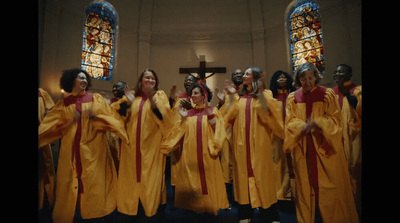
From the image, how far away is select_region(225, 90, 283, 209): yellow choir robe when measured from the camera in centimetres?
242

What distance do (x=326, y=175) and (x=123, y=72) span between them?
10.2 ft

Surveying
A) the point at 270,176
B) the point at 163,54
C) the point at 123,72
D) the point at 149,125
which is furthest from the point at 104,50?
the point at 270,176

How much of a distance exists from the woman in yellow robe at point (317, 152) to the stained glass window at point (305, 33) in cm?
87

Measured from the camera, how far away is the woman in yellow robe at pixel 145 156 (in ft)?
7.97

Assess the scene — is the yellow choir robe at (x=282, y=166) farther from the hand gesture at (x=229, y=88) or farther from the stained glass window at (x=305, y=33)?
the hand gesture at (x=229, y=88)

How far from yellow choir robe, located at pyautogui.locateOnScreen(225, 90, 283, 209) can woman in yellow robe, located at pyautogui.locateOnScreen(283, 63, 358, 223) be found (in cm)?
25

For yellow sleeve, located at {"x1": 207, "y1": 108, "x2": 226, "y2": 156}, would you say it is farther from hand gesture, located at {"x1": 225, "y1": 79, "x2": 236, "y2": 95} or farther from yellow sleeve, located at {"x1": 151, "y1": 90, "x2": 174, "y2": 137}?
yellow sleeve, located at {"x1": 151, "y1": 90, "x2": 174, "y2": 137}

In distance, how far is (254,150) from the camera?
251 centimetres

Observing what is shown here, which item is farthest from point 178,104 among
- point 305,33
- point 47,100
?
point 305,33

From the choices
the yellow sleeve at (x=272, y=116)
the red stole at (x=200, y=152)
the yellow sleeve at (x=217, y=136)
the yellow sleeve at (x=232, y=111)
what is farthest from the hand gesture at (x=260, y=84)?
the red stole at (x=200, y=152)

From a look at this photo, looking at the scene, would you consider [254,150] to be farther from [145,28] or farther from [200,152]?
[145,28]

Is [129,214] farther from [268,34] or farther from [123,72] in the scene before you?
[268,34]

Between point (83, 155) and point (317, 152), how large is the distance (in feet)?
8.80

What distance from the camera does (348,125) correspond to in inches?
108
